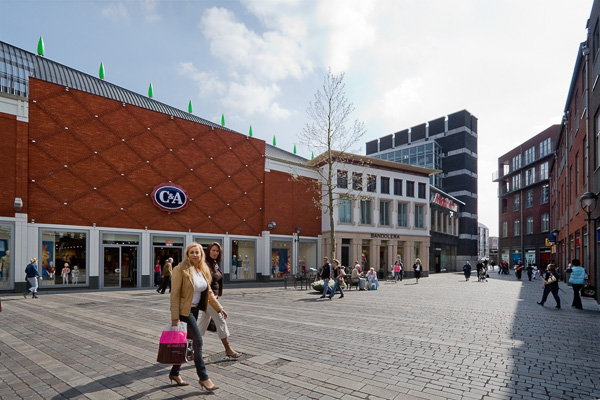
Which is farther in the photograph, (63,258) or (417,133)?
(417,133)

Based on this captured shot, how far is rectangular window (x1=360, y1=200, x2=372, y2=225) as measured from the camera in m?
34.9

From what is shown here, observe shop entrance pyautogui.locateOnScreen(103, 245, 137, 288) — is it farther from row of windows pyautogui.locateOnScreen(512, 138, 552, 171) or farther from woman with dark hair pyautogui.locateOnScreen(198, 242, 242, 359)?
row of windows pyautogui.locateOnScreen(512, 138, 552, 171)

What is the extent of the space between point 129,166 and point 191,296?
19.5m

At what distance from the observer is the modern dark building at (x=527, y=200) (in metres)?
50.6

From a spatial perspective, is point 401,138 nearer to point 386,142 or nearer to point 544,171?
point 386,142

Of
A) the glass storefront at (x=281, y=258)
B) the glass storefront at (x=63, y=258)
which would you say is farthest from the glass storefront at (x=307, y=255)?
the glass storefront at (x=63, y=258)

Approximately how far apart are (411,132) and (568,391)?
64.2 m

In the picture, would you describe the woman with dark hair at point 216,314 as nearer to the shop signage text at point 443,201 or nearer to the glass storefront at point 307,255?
the glass storefront at point 307,255

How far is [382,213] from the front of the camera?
3622 centimetres

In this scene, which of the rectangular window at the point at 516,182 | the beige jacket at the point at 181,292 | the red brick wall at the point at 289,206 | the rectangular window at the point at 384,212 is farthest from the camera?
the rectangular window at the point at 516,182

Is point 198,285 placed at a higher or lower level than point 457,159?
lower

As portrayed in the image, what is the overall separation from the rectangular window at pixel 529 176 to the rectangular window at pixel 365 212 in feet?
103

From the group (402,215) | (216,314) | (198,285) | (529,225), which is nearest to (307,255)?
(402,215)

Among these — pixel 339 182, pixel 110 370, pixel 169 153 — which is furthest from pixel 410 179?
pixel 110 370
